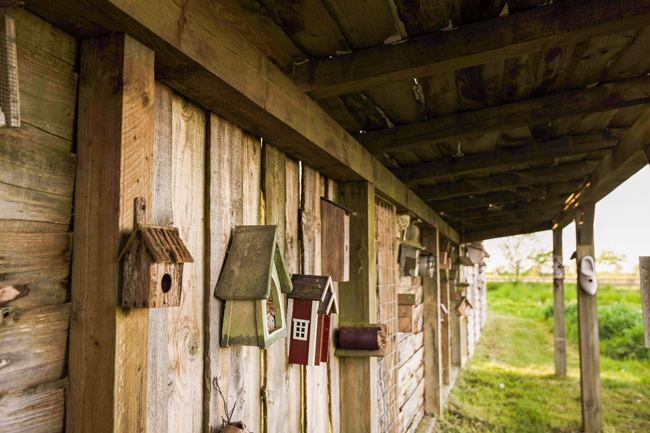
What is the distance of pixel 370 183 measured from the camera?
2.67 meters

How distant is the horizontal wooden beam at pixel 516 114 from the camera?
233 cm

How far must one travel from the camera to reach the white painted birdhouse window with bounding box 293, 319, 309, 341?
1.90 metres

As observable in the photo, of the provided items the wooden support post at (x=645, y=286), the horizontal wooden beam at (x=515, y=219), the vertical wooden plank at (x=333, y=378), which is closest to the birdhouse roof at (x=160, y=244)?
the vertical wooden plank at (x=333, y=378)

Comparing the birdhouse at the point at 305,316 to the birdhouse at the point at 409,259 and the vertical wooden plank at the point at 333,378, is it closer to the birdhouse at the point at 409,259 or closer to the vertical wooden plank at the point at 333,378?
the vertical wooden plank at the point at 333,378

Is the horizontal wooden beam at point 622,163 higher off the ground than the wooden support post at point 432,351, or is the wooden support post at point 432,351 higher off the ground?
the horizontal wooden beam at point 622,163

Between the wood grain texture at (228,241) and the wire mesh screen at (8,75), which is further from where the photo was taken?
the wood grain texture at (228,241)

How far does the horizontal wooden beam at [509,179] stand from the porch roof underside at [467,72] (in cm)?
39

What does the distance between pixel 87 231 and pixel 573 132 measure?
3.58m

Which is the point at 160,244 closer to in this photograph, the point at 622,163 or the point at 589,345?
the point at 622,163

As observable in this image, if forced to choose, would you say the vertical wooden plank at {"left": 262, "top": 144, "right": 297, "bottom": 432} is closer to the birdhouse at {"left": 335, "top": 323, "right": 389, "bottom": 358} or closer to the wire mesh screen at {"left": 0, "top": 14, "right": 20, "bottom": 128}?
the birdhouse at {"left": 335, "top": 323, "right": 389, "bottom": 358}

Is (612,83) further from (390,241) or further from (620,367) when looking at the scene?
(620,367)

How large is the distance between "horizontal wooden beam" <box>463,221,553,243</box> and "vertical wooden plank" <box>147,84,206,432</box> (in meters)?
7.74

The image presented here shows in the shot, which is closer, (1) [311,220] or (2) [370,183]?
(1) [311,220]

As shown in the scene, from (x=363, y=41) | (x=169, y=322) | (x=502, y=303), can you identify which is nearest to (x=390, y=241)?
(x=363, y=41)
